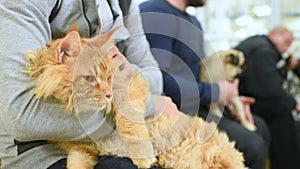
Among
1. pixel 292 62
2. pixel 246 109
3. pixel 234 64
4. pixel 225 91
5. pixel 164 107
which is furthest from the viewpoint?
pixel 292 62

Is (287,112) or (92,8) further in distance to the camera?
(287,112)

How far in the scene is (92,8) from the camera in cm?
118

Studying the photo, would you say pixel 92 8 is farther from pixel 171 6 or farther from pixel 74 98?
pixel 171 6

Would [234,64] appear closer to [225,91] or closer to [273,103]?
[273,103]

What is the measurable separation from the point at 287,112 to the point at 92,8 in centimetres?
213

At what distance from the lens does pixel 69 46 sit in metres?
0.92

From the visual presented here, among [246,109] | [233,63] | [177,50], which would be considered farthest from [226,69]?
[177,50]

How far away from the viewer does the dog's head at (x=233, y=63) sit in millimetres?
3035

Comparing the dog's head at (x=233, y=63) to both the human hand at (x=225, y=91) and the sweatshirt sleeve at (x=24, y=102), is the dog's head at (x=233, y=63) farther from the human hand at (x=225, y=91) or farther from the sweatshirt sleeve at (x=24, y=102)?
the sweatshirt sleeve at (x=24, y=102)

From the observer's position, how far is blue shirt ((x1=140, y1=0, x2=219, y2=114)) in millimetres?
1626

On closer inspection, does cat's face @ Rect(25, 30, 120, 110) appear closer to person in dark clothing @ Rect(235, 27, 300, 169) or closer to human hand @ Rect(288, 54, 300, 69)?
person in dark clothing @ Rect(235, 27, 300, 169)

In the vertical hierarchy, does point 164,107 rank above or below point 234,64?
above

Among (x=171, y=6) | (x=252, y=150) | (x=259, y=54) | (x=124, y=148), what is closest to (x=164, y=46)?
(x=171, y=6)

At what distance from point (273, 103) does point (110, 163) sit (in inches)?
85.3
